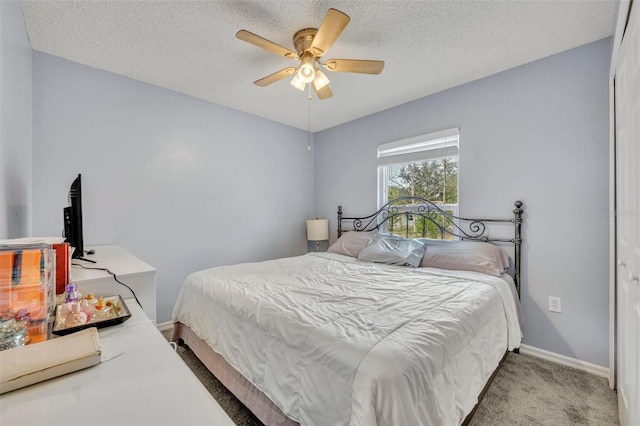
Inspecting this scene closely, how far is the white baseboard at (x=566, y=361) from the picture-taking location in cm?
206

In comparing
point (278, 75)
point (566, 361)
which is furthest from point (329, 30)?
point (566, 361)

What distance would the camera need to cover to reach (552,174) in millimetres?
2285

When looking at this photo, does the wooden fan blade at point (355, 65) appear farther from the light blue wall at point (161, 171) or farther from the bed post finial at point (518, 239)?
the light blue wall at point (161, 171)

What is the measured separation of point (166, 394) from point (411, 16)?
2312mm

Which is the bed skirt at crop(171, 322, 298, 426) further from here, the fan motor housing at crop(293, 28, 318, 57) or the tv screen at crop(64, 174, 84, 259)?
the fan motor housing at crop(293, 28, 318, 57)

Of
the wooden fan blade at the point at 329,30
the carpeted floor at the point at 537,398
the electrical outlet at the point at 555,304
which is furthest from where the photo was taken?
the electrical outlet at the point at 555,304

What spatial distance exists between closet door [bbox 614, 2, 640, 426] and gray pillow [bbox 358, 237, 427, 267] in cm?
135

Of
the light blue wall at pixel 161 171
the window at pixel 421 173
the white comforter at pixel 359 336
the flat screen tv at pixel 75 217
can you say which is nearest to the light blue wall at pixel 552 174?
the window at pixel 421 173

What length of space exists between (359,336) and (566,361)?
2123mm

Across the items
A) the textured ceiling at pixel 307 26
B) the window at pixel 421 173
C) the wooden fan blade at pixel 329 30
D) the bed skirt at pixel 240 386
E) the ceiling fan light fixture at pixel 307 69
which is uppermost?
the textured ceiling at pixel 307 26

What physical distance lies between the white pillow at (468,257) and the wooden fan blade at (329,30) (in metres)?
1.97

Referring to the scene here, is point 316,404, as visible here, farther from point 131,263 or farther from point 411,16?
point 411,16

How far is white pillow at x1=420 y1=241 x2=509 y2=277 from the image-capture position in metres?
2.32

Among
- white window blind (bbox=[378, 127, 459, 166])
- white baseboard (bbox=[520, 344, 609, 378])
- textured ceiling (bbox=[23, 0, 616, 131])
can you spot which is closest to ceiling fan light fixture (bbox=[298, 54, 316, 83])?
textured ceiling (bbox=[23, 0, 616, 131])
